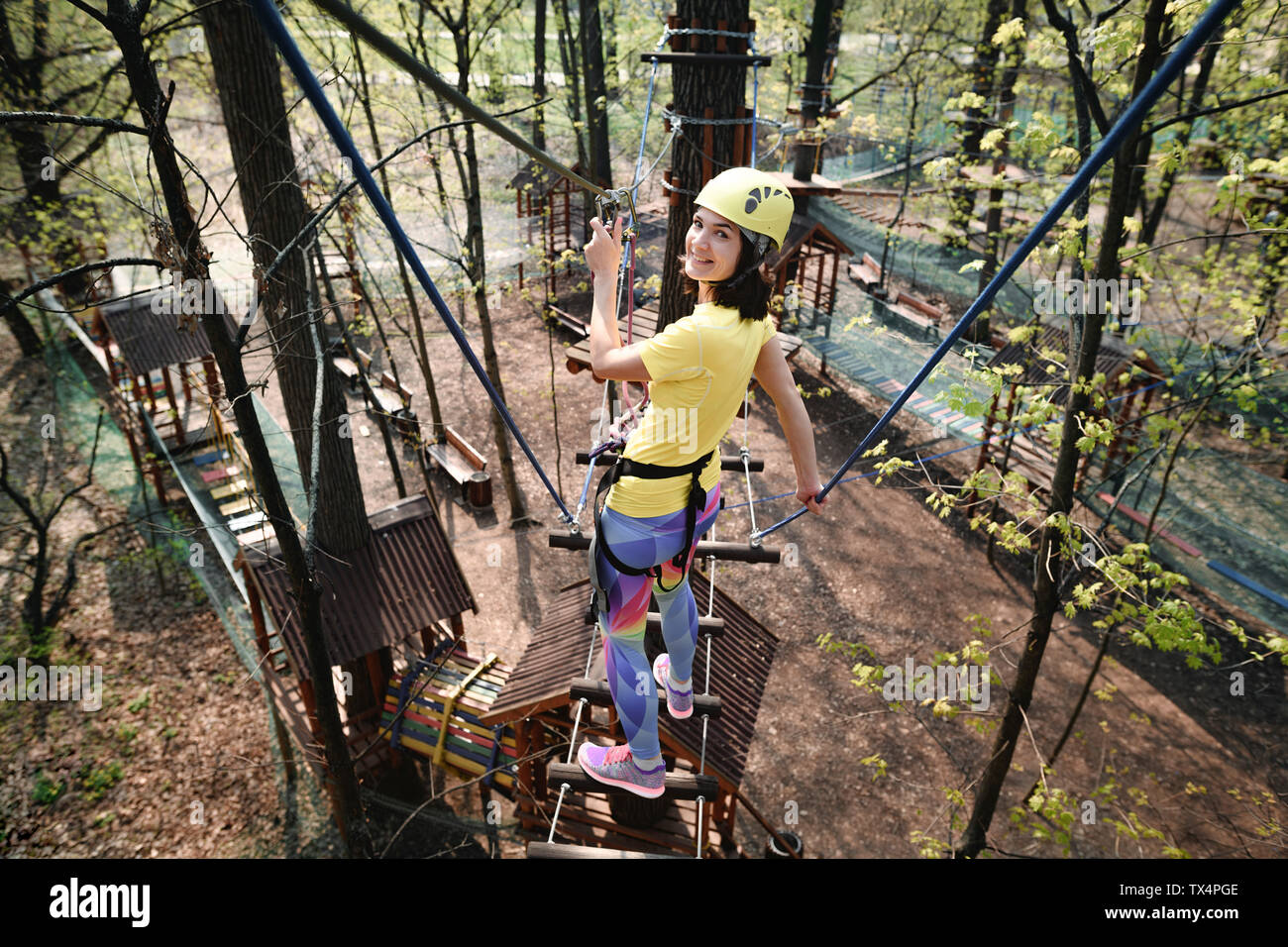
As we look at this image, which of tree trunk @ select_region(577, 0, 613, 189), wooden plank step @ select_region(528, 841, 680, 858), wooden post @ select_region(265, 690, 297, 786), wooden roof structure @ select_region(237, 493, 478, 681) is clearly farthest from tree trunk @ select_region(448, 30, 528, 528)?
wooden plank step @ select_region(528, 841, 680, 858)

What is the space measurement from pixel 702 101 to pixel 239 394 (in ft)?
13.7

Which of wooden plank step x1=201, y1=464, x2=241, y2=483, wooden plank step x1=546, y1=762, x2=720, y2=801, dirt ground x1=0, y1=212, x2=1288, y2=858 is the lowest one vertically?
dirt ground x1=0, y1=212, x2=1288, y2=858

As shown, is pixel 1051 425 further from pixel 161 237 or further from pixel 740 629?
pixel 161 237

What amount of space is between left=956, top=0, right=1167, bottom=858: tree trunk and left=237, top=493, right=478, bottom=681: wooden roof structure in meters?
5.72

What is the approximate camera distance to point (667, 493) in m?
3.96

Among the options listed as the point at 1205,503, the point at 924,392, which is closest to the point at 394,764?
the point at 924,392

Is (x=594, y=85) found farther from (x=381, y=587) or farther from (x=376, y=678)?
(x=376, y=678)

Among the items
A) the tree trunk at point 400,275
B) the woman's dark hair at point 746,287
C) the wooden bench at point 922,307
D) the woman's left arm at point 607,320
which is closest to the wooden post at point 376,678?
the tree trunk at point 400,275

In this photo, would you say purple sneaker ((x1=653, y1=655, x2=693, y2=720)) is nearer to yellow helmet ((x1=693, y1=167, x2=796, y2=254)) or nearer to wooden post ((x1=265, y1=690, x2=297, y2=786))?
yellow helmet ((x1=693, y1=167, x2=796, y2=254))

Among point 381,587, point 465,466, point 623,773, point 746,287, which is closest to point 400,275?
point 465,466

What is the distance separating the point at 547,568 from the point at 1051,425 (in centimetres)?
848

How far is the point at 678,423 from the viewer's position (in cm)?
376

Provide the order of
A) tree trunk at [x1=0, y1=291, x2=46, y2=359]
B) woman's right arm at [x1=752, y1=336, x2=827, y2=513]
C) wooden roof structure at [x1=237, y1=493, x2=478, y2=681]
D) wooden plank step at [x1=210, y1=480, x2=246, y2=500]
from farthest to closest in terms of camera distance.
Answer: tree trunk at [x1=0, y1=291, x2=46, y2=359] → wooden plank step at [x1=210, y1=480, x2=246, y2=500] → wooden roof structure at [x1=237, y1=493, x2=478, y2=681] → woman's right arm at [x1=752, y1=336, x2=827, y2=513]

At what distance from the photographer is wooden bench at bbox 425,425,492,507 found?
14.1 m
